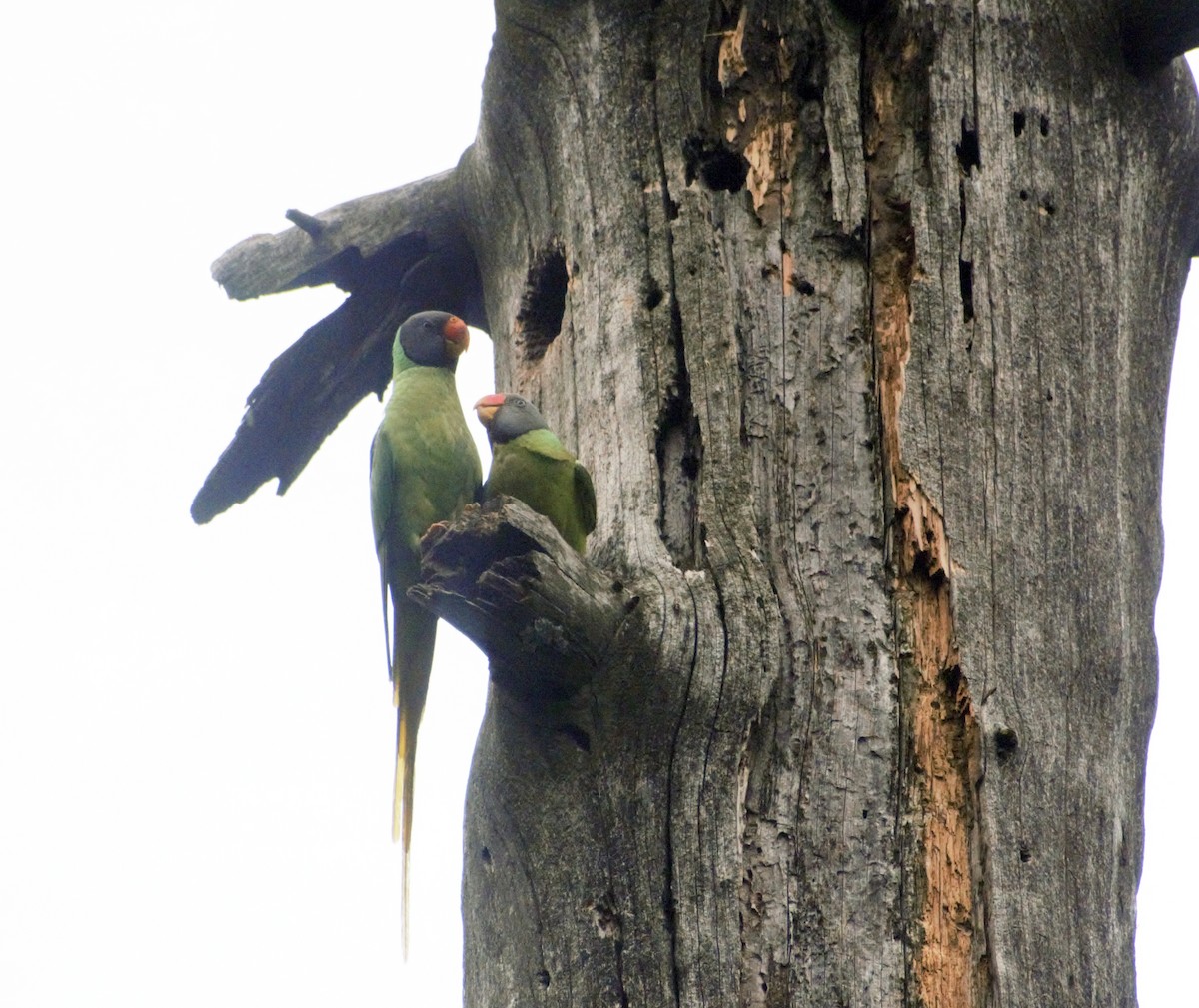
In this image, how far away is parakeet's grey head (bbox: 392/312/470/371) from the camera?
14.0ft

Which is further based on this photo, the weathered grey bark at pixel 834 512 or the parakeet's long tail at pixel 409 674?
the parakeet's long tail at pixel 409 674

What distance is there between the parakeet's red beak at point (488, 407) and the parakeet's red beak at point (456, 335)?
22.9 inches

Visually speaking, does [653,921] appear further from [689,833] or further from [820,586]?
[820,586]

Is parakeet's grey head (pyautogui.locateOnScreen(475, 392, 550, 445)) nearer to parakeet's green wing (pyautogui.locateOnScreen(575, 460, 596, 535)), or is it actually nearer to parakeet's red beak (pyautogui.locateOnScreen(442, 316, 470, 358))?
parakeet's green wing (pyautogui.locateOnScreen(575, 460, 596, 535))

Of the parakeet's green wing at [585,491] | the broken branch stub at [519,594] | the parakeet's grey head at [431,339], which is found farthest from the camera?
the parakeet's grey head at [431,339]

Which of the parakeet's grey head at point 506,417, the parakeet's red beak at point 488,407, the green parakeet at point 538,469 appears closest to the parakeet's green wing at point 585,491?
the green parakeet at point 538,469

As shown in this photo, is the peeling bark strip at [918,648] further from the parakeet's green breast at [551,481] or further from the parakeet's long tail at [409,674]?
the parakeet's long tail at [409,674]

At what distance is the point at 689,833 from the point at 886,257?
1.26m

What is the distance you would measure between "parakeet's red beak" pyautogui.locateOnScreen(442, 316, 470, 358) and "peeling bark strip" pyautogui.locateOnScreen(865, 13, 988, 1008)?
1.54 m

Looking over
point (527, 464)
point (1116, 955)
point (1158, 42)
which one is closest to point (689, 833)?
point (1116, 955)

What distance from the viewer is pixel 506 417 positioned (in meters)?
3.60

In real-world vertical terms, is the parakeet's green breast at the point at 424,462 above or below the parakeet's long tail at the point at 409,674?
above

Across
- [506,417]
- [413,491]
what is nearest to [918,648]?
[506,417]

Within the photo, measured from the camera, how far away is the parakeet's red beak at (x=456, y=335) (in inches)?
170
